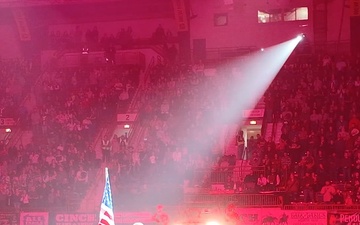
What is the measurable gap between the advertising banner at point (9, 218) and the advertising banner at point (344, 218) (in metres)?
9.51

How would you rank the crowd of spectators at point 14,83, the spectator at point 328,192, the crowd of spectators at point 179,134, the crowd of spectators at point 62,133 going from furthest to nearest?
the crowd of spectators at point 14,83
the crowd of spectators at point 62,133
the crowd of spectators at point 179,134
the spectator at point 328,192

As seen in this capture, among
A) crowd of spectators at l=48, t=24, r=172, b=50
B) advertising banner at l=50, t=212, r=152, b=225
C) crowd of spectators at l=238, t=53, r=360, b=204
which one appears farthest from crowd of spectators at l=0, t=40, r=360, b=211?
crowd of spectators at l=48, t=24, r=172, b=50

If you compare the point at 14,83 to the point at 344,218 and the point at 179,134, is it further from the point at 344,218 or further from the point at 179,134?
the point at 344,218

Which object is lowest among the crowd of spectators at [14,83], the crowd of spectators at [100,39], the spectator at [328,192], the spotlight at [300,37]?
the spectator at [328,192]

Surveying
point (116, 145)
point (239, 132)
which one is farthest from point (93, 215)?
point (239, 132)

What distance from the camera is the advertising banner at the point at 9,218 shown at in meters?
24.5

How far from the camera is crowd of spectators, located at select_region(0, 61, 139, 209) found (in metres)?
26.3

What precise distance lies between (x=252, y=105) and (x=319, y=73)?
9.37 feet

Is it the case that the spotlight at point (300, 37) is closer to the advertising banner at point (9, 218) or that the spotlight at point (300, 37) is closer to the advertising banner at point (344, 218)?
the advertising banner at point (344, 218)

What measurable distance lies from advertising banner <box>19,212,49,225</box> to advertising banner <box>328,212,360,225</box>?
8.61 metres

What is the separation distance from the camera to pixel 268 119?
29.7m

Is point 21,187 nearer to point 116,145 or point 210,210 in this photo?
point 116,145

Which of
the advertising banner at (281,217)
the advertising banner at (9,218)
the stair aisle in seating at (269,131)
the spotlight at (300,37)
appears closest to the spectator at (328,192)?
the advertising banner at (281,217)

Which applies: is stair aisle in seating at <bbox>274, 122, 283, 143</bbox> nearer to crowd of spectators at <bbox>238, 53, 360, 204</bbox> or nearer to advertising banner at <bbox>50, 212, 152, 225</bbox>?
crowd of spectators at <bbox>238, 53, 360, 204</bbox>
